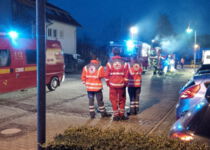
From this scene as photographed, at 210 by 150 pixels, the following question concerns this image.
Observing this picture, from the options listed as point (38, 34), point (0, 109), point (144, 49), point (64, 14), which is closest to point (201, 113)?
point (38, 34)

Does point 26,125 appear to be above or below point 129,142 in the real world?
below

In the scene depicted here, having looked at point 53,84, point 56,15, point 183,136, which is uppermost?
point 56,15

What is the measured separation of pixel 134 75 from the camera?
8172 millimetres

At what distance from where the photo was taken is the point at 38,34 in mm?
3592

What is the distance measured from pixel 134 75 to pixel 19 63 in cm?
491

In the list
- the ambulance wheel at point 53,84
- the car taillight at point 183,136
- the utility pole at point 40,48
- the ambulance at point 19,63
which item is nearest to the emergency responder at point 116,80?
the utility pole at point 40,48

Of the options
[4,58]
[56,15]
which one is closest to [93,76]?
[4,58]

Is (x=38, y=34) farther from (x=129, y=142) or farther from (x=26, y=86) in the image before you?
(x=26, y=86)

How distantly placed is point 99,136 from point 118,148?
1.22 feet

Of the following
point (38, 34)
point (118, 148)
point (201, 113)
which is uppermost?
point (38, 34)

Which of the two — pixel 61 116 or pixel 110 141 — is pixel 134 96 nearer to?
pixel 61 116

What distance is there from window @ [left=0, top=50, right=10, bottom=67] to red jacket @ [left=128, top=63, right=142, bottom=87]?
4.73m

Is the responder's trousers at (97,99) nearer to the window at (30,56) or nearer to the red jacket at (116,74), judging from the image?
the red jacket at (116,74)

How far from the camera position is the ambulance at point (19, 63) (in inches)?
396
